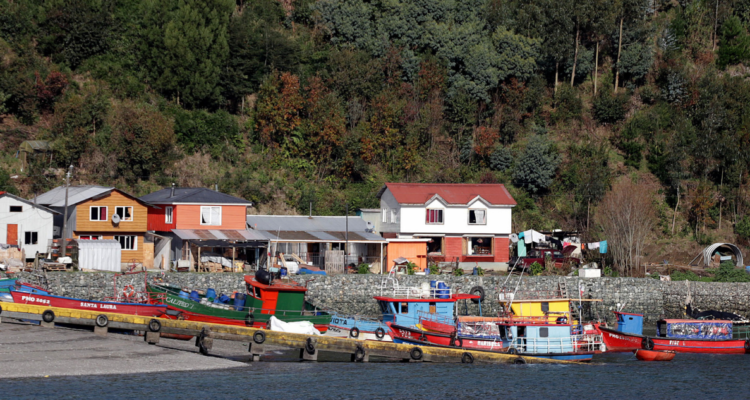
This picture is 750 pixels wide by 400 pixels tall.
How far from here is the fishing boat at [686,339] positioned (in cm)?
3988

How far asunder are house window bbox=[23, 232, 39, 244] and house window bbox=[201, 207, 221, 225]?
11.4 metres

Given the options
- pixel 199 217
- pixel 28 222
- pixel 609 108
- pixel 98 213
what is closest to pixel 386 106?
→ pixel 609 108

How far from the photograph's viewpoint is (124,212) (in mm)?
57906

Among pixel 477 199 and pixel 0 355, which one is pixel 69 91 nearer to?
pixel 477 199

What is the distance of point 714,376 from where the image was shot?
113ft

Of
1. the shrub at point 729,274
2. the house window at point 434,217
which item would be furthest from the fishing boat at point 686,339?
the house window at point 434,217

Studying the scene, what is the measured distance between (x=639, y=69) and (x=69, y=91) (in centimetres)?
5883

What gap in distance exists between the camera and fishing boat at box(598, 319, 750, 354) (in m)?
39.9

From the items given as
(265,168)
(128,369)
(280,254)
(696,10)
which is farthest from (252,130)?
(696,10)

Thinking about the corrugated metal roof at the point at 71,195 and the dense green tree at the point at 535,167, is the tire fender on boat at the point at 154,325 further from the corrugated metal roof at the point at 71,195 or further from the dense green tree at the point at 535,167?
the dense green tree at the point at 535,167

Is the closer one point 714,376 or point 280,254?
point 714,376

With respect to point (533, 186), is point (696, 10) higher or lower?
higher

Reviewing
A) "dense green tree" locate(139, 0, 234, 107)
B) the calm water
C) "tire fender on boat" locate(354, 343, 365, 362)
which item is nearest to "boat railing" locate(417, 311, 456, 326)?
the calm water

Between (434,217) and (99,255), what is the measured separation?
26.0 meters
